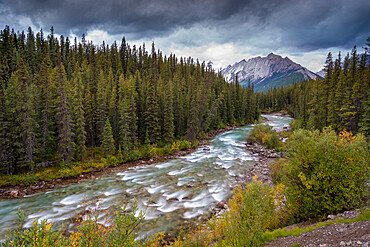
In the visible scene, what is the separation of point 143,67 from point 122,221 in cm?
9386

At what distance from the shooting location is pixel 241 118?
92188 mm

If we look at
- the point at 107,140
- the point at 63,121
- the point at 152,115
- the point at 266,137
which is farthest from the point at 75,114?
the point at 266,137

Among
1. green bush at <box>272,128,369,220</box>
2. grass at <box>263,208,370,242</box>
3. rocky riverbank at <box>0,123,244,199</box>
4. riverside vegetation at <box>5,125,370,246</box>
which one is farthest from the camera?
rocky riverbank at <box>0,123,244,199</box>

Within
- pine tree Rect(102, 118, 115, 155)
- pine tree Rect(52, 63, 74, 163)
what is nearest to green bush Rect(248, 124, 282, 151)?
pine tree Rect(102, 118, 115, 155)

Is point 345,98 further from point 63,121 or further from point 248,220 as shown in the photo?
point 63,121

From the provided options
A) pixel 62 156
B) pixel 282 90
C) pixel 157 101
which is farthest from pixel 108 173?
pixel 282 90

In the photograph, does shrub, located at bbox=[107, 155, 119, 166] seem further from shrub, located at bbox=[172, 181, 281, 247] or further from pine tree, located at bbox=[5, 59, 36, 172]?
shrub, located at bbox=[172, 181, 281, 247]

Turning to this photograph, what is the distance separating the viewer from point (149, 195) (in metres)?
21.4

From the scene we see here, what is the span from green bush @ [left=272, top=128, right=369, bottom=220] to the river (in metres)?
8.79

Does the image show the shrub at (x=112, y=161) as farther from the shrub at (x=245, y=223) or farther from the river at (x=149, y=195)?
the shrub at (x=245, y=223)

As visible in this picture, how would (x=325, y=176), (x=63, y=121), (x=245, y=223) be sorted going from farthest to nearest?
(x=63, y=121)
(x=325, y=176)
(x=245, y=223)

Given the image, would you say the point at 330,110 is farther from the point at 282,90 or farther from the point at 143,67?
the point at 282,90

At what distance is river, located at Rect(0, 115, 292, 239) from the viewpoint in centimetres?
1709

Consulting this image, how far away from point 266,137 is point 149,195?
3358 cm
